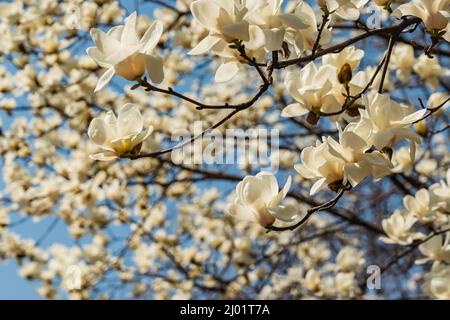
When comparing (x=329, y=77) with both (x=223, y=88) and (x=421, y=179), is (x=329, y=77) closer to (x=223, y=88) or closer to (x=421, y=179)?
(x=421, y=179)

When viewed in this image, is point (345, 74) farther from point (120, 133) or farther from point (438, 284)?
point (438, 284)

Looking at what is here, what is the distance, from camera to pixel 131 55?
0.91 m

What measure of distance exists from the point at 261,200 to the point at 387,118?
23 cm

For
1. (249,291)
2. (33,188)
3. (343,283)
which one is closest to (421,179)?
(343,283)

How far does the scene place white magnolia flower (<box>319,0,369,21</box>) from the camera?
0.94 metres

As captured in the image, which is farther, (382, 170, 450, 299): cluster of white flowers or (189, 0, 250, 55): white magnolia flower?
(382, 170, 450, 299): cluster of white flowers

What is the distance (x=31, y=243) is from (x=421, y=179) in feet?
6.26

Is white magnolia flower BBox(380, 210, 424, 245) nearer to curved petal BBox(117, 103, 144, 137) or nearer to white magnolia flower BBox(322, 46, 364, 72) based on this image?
white magnolia flower BBox(322, 46, 364, 72)

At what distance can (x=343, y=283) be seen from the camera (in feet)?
7.81

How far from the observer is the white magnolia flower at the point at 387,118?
0.92 metres

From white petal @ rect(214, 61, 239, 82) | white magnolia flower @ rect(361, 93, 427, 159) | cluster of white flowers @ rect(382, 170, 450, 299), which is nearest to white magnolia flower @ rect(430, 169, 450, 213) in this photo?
cluster of white flowers @ rect(382, 170, 450, 299)

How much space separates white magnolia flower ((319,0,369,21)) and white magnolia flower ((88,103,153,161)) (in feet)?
1.11

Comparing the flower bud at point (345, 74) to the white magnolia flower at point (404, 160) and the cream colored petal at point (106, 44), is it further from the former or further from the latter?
the white magnolia flower at point (404, 160)

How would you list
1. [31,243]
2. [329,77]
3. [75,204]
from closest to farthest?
1. [329,77]
2. [75,204]
3. [31,243]
